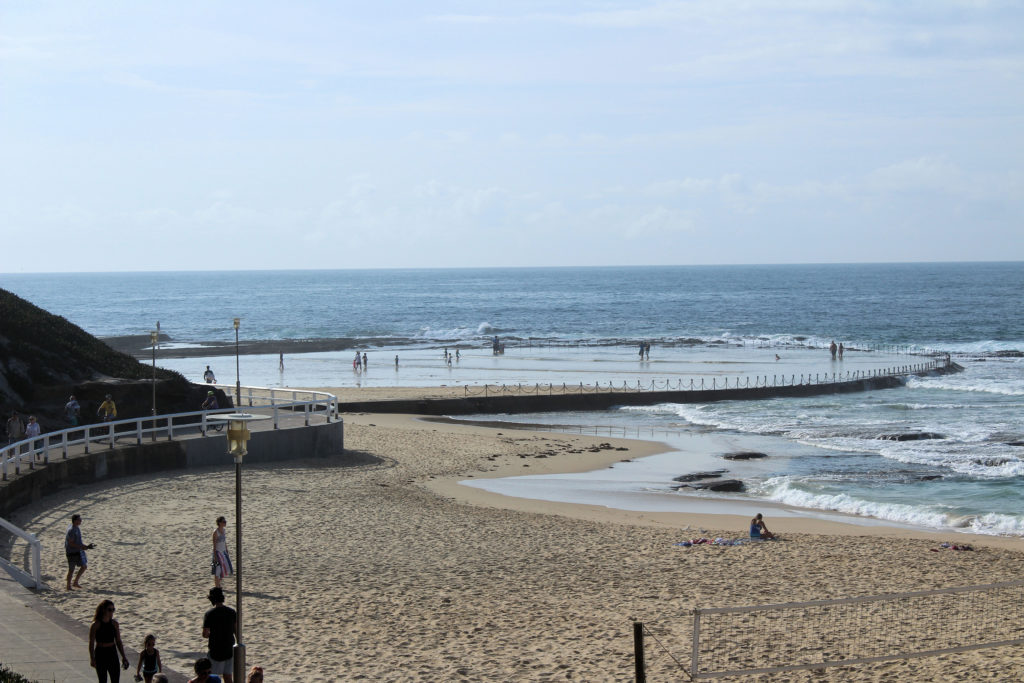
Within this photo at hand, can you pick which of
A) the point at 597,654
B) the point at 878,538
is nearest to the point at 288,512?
the point at 597,654

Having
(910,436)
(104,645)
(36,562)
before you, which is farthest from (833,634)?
(910,436)

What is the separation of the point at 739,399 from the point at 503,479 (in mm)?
22645

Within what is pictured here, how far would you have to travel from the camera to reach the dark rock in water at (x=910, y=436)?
3469 cm

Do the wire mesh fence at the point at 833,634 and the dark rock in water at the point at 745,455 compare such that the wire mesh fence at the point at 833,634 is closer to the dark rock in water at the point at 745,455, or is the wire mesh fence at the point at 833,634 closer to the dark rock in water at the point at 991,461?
the dark rock in water at the point at 991,461

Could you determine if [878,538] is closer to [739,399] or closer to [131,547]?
[131,547]

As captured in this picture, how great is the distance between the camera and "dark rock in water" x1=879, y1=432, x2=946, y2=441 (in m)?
34.7

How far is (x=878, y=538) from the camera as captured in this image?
20.1 meters

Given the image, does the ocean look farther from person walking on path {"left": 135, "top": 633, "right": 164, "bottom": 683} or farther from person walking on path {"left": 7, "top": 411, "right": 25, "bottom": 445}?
person walking on path {"left": 135, "top": 633, "right": 164, "bottom": 683}

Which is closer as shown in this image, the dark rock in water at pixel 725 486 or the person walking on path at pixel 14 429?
the person walking on path at pixel 14 429

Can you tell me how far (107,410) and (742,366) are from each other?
44.9 m

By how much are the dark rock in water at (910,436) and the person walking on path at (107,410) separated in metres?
24.3

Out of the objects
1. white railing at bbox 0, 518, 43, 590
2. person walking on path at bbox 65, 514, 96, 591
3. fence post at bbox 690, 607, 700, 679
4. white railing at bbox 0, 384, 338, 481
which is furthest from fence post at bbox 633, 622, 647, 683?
white railing at bbox 0, 384, 338, 481

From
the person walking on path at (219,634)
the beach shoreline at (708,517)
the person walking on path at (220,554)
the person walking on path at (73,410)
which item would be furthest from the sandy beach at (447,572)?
the person walking on path at (73,410)

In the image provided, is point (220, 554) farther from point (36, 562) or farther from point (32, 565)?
point (32, 565)
